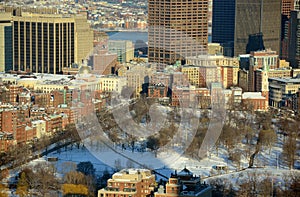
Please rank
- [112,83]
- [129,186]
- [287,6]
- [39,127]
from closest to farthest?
[129,186], [39,127], [112,83], [287,6]

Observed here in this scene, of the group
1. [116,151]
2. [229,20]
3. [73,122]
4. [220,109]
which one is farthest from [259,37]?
[116,151]

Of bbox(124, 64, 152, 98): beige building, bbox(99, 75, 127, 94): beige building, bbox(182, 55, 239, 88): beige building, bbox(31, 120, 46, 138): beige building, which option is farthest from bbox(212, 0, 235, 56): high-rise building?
bbox(31, 120, 46, 138): beige building

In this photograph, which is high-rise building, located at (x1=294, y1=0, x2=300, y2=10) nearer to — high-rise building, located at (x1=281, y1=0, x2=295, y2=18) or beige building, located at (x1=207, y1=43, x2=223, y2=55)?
high-rise building, located at (x1=281, y1=0, x2=295, y2=18)

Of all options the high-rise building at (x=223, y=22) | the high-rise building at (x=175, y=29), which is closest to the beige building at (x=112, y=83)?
the high-rise building at (x=175, y=29)

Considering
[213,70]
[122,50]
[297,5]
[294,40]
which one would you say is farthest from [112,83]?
[297,5]

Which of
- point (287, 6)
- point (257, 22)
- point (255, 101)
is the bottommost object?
point (255, 101)

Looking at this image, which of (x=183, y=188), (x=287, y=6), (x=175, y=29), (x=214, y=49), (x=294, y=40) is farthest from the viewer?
(x=287, y=6)

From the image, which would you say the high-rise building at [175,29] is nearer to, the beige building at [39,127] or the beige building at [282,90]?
the beige building at [282,90]

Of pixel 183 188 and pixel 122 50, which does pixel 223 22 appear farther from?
pixel 183 188

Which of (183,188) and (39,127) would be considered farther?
(39,127)
